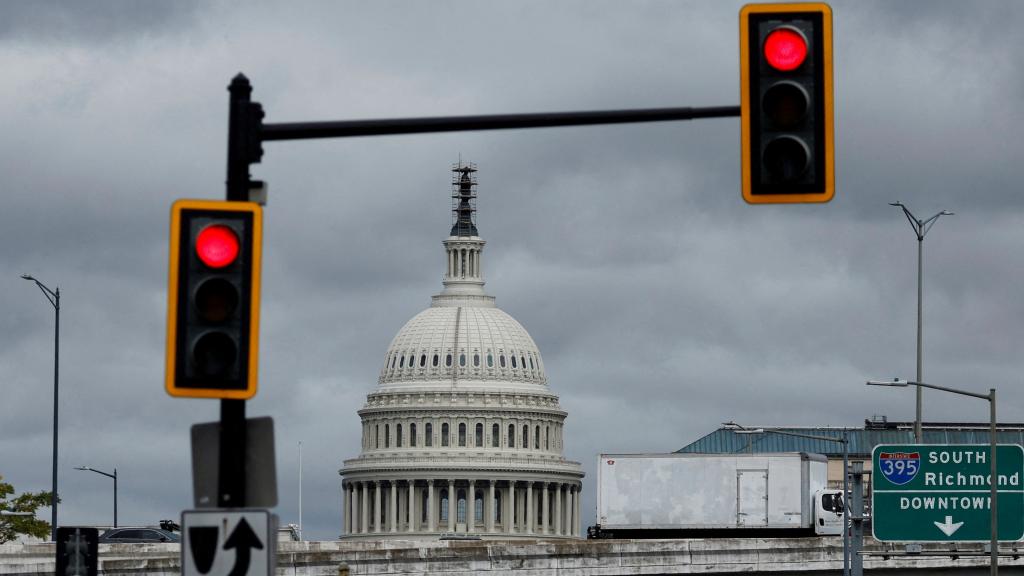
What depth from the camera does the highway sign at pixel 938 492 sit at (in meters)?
54.2

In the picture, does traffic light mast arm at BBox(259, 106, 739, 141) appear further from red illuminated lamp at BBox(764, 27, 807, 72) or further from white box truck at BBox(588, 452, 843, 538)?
white box truck at BBox(588, 452, 843, 538)

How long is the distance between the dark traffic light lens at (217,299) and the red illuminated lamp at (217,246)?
0.13m

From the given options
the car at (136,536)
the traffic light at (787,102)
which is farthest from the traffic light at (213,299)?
the car at (136,536)

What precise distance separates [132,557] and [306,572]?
510cm

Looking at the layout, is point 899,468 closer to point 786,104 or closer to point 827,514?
point 827,514

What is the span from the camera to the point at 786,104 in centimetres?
1791

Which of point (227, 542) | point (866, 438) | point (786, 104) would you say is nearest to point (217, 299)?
point (227, 542)

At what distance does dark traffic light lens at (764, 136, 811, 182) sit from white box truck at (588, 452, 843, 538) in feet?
207

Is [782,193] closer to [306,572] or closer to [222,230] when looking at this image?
[222,230]

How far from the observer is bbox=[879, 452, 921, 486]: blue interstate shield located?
2141 inches

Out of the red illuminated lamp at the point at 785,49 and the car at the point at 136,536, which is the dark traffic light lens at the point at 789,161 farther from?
the car at the point at 136,536

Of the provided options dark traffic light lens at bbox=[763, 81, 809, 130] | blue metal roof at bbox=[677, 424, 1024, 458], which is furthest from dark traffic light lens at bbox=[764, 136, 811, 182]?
blue metal roof at bbox=[677, 424, 1024, 458]

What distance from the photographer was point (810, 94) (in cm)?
1786

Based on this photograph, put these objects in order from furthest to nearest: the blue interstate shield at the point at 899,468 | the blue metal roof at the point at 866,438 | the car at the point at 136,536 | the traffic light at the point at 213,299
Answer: the blue metal roof at the point at 866,438 → the car at the point at 136,536 → the blue interstate shield at the point at 899,468 → the traffic light at the point at 213,299
